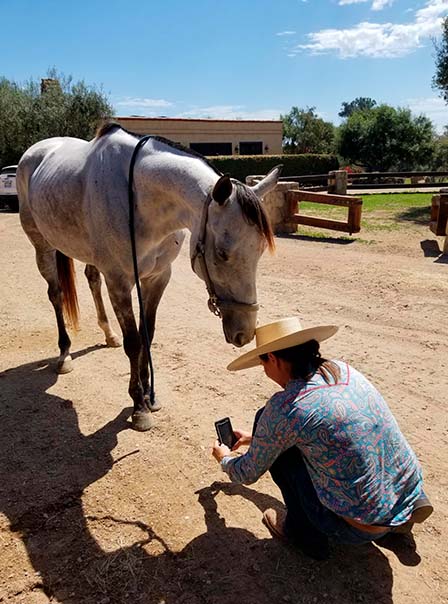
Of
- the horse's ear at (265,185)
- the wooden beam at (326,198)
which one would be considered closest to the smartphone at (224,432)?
the horse's ear at (265,185)

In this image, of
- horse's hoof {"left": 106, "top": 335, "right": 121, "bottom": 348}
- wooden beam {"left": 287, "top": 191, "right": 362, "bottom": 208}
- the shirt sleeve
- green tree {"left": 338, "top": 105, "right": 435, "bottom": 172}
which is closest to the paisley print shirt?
the shirt sleeve

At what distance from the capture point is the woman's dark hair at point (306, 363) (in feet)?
5.98

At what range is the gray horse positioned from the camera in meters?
2.29

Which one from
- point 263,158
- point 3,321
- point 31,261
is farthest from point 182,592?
point 263,158

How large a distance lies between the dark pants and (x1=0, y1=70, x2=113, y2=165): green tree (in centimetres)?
2231

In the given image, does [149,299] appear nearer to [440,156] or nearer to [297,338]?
[297,338]

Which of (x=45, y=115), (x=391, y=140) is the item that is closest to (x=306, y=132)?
(x=391, y=140)

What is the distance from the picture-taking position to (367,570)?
2018 millimetres

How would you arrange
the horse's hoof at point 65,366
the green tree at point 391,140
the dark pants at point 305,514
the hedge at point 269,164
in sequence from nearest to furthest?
the dark pants at point 305,514
the horse's hoof at point 65,366
the hedge at point 269,164
the green tree at point 391,140

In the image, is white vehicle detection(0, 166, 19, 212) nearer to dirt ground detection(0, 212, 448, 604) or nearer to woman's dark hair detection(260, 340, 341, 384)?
dirt ground detection(0, 212, 448, 604)

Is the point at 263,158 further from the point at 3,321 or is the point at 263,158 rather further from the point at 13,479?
the point at 13,479

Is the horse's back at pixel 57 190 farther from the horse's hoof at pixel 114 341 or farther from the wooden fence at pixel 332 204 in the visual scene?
the wooden fence at pixel 332 204

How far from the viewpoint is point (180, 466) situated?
110 inches

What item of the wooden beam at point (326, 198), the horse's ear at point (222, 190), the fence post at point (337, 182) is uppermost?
the fence post at point (337, 182)
